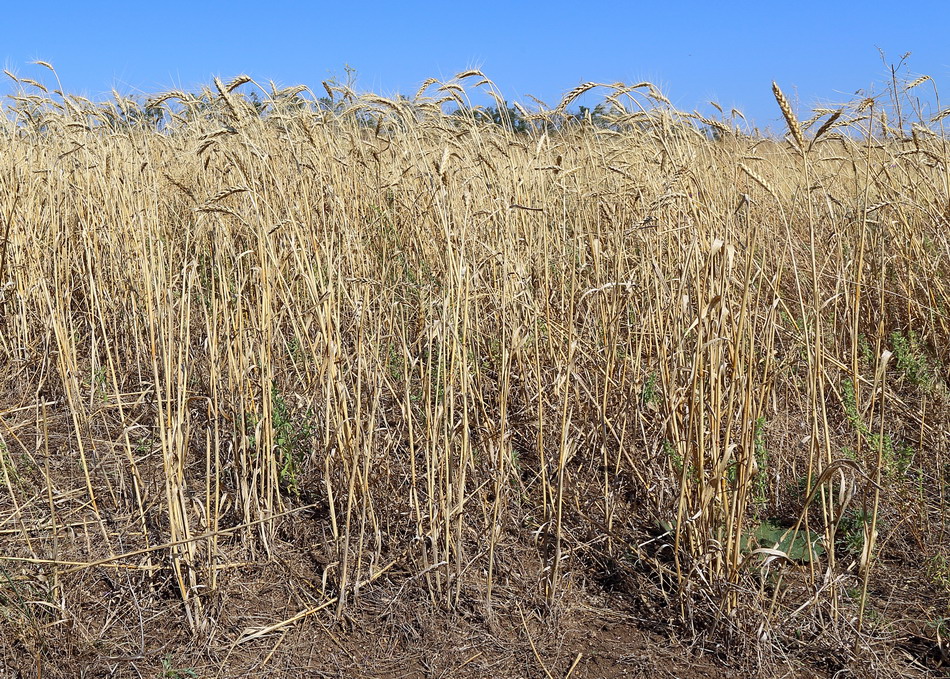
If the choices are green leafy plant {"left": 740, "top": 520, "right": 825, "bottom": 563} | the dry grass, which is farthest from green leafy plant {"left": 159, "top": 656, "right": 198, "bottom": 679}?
green leafy plant {"left": 740, "top": 520, "right": 825, "bottom": 563}

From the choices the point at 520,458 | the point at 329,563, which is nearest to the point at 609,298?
the point at 520,458

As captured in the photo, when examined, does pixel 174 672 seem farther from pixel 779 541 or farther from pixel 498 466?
pixel 779 541

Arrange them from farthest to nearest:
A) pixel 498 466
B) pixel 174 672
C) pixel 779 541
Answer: pixel 498 466 < pixel 779 541 < pixel 174 672

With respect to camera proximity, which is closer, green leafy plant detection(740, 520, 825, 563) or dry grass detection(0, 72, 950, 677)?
dry grass detection(0, 72, 950, 677)

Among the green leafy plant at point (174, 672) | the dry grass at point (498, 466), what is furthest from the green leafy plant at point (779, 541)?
the green leafy plant at point (174, 672)

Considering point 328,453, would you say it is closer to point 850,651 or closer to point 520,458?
point 520,458

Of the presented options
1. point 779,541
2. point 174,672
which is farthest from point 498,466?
point 174,672

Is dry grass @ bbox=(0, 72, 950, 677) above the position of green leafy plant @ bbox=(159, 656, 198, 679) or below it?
above

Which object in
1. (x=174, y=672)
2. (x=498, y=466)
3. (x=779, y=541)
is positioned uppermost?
(x=498, y=466)

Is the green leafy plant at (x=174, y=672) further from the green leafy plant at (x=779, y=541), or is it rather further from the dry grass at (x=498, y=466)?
the green leafy plant at (x=779, y=541)

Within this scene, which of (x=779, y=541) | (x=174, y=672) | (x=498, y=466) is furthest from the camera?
(x=498, y=466)

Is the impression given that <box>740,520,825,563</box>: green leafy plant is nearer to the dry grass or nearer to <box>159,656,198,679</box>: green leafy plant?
the dry grass

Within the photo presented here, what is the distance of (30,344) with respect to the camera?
291cm

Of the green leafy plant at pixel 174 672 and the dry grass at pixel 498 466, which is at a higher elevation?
the dry grass at pixel 498 466
